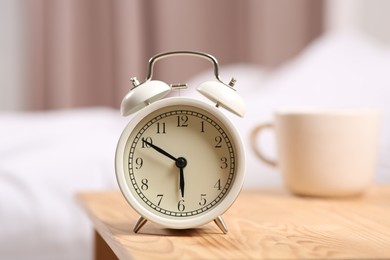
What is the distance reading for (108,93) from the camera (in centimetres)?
265

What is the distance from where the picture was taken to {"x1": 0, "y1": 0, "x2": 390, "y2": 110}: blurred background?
2.58m

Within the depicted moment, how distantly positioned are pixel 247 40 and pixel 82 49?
0.64 metres

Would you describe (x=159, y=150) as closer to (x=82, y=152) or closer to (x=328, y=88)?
(x=82, y=152)

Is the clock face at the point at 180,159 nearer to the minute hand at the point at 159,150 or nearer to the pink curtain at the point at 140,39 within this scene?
the minute hand at the point at 159,150

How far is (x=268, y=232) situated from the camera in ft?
2.11

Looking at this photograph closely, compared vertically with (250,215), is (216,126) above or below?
above

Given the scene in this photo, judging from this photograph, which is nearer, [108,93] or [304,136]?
[304,136]

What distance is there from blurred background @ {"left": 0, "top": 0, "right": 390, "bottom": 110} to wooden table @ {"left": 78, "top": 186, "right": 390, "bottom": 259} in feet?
5.75

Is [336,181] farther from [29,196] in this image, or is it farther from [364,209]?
[29,196]

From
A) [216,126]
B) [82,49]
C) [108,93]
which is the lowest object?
[108,93]

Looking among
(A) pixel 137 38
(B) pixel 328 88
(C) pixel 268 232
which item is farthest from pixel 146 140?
(A) pixel 137 38

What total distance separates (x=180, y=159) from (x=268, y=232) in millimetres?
108

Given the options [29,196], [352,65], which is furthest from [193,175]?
[352,65]

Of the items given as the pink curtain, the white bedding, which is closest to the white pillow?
the white bedding
